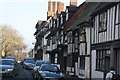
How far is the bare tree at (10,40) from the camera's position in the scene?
8562cm

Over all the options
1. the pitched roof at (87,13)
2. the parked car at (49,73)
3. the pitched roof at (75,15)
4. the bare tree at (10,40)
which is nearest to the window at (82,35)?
the pitched roof at (87,13)

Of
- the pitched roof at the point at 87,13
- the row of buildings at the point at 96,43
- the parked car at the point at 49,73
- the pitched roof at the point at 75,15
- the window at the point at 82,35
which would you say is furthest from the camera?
the pitched roof at the point at 75,15

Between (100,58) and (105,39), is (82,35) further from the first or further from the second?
(105,39)

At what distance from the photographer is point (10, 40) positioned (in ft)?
286

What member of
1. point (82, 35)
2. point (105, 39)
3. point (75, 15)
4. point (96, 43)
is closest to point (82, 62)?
point (82, 35)

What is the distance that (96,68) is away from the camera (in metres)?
23.5

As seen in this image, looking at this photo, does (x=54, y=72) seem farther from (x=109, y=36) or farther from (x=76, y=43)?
(x=76, y=43)

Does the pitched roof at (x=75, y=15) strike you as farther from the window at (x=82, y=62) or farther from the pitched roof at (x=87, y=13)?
the window at (x=82, y=62)

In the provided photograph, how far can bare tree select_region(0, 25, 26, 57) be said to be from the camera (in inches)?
3371

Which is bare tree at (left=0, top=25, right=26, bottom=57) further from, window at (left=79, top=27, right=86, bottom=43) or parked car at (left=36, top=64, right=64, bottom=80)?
parked car at (left=36, top=64, right=64, bottom=80)

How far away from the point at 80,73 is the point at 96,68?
15.1 feet

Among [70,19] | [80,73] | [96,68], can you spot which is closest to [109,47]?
[96,68]

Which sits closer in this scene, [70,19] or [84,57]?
[84,57]

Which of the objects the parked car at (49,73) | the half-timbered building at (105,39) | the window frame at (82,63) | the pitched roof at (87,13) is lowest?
the parked car at (49,73)
